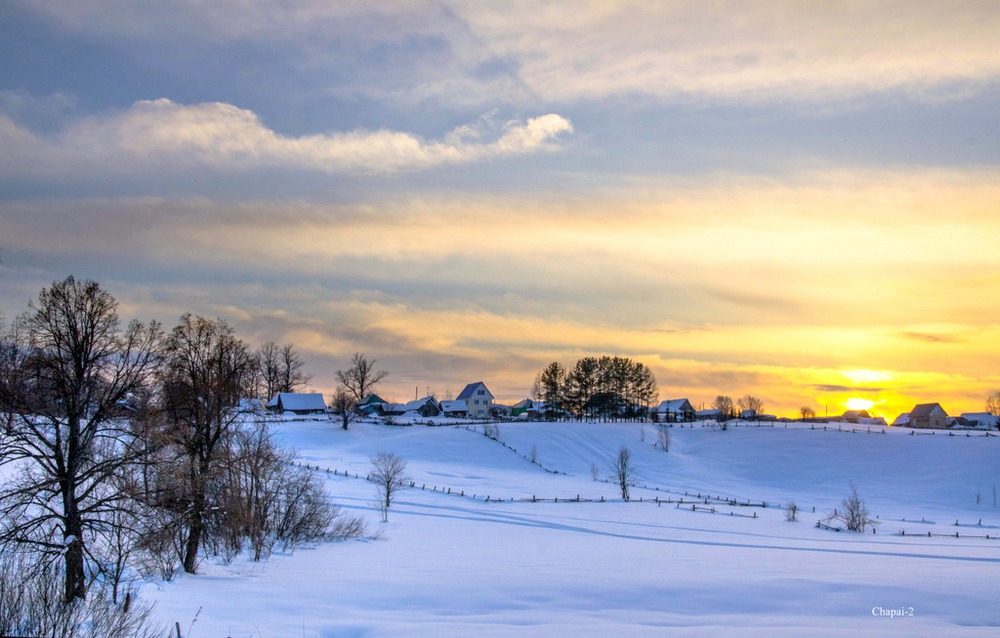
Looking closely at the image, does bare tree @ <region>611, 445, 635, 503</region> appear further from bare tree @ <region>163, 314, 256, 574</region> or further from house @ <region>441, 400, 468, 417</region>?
house @ <region>441, 400, 468, 417</region>

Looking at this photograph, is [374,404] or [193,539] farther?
[374,404]

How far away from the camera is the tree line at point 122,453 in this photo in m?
21.8

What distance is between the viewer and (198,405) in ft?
98.2

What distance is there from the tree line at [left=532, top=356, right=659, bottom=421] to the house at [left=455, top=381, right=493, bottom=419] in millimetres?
16462

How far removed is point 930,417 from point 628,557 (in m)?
123

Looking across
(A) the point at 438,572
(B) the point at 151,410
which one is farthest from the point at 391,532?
(B) the point at 151,410

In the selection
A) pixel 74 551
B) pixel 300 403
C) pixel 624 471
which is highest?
pixel 300 403

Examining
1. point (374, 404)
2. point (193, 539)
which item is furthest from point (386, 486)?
point (374, 404)

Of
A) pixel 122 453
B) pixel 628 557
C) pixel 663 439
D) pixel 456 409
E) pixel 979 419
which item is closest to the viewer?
pixel 122 453

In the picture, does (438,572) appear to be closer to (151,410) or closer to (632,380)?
(151,410)

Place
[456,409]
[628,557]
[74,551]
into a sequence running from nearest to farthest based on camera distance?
[74,551] → [628,557] → [456,409]

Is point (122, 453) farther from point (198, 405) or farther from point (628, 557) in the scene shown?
point (628, 557)

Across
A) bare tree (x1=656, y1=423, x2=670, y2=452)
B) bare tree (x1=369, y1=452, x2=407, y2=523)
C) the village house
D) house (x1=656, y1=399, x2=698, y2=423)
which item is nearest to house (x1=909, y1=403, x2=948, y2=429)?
the village house

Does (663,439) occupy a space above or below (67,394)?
below
